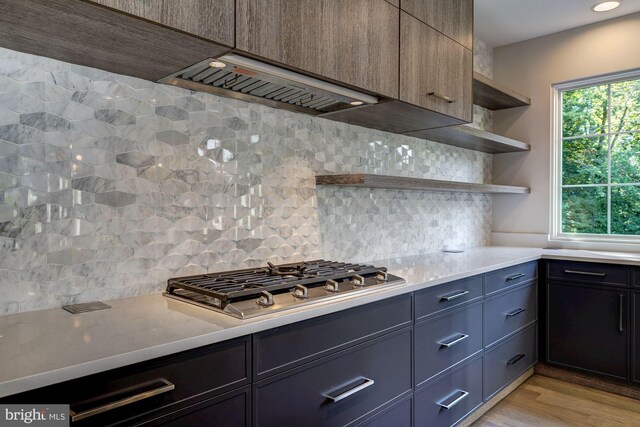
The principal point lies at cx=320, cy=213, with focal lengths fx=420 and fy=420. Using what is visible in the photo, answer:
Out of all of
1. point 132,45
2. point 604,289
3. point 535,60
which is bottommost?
point 604,289

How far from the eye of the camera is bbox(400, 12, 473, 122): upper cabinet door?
199 centimetres

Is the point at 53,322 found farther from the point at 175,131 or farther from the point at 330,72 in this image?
the point at 330,72

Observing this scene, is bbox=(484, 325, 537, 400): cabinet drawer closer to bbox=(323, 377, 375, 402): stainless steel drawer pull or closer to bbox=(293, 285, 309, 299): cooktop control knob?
bbox=(323, 377, 375, 402): stainless steel drawer pull

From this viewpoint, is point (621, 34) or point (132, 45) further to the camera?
point (621, 34)

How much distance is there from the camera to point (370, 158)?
2.54 metres

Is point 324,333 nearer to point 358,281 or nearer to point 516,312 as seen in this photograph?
point 358,281

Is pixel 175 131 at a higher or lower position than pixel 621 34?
lower

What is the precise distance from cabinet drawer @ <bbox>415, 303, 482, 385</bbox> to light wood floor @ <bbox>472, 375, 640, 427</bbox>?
54 centimetres

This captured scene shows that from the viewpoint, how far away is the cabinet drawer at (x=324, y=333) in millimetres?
1235

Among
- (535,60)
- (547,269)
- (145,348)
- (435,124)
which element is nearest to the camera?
(145,348)

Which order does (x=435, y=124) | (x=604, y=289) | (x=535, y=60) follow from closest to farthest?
(x=435, y=124) → (x=604, y=289) → (x=535, y=60)

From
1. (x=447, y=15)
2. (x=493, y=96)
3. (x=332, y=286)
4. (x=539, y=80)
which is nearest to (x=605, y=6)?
(x=539, y=80)

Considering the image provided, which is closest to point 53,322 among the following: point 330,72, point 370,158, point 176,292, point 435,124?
point 176,292

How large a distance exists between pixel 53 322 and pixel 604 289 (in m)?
3.06
